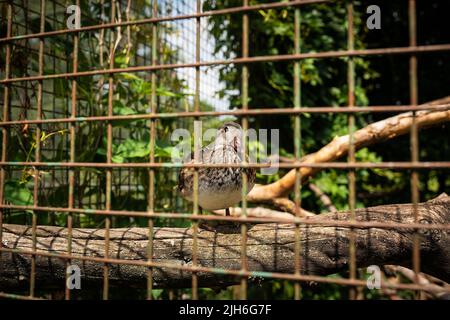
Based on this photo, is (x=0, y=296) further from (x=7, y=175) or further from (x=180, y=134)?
(x=180, y=134)

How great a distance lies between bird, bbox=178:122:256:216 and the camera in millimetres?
2109

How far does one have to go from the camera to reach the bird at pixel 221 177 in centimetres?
211

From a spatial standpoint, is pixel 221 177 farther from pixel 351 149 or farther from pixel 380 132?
pixel 380 132

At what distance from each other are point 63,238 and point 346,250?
1.29m

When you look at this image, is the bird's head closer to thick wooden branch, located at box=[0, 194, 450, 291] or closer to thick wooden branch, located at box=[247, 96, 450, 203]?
thick wooden branch, located at box=[247, 96, 450, 203]

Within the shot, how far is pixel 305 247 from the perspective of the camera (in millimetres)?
1524

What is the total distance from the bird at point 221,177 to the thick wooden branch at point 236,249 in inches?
16.6

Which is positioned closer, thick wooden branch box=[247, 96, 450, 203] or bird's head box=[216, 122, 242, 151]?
bird's head box=[216, 122, 242, 151]

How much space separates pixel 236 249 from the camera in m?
1.58

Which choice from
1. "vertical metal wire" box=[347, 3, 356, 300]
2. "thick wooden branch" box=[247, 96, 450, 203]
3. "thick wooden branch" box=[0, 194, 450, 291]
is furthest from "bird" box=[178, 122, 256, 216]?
"vertical metal wire" box=[347, 3, 356, 300]

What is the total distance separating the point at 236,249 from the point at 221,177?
61 cm

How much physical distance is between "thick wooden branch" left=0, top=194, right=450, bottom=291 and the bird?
422mm

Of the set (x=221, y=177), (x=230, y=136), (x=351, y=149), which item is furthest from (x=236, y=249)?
(x=230, y=136)
